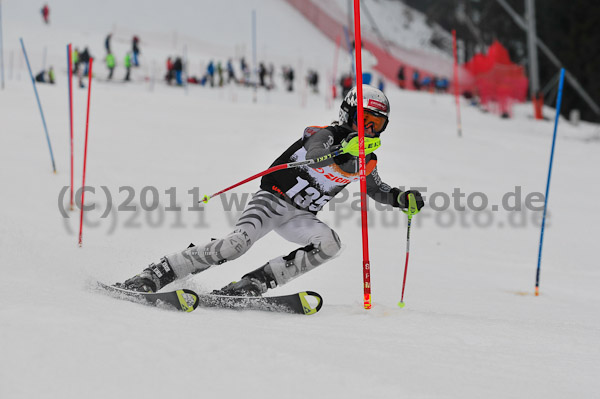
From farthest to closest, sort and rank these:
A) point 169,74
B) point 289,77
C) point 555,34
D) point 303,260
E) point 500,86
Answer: point 555,34 → point 289,77 → point 500,86 → point 169,74 → point 303,260

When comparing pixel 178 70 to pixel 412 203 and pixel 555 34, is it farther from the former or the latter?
pixel 555 34

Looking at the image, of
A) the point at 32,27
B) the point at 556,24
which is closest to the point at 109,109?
the point at 32,27

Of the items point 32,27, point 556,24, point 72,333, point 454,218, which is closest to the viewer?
point 72,333

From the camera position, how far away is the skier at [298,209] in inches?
146

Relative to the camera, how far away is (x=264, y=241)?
725 cm

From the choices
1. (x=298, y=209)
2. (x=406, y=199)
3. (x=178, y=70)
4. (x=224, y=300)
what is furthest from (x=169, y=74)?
(x=224, y=300)

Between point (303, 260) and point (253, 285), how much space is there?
1.21 feet

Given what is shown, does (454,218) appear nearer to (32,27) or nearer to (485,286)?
(485,286)

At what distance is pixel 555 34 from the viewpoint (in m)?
36.2

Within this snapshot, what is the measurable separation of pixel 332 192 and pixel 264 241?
132 inches

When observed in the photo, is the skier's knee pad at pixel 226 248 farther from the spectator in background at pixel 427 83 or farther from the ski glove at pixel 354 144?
the spectator in background at pixel 427 83

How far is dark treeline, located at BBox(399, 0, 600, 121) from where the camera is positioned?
110ft

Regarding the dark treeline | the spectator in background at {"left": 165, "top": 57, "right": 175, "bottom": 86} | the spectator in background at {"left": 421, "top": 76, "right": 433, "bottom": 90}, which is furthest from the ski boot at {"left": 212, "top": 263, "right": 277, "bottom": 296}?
the spectator in background at {"left": 421, "top": 76, "right": 433, "bottom": 90}

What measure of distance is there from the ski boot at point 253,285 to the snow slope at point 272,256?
28 cm
